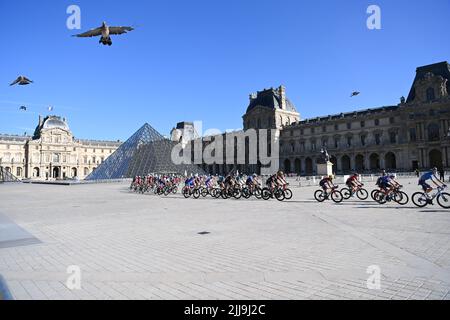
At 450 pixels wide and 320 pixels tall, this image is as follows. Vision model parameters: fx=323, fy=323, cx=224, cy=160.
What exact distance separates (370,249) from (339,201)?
342 inches

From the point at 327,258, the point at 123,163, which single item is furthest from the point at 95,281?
the point at 123,163

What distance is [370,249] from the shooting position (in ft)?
18.6

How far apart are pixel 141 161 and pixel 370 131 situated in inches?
1733

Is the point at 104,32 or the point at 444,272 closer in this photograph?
the point at 444,272

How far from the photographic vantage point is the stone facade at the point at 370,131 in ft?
176

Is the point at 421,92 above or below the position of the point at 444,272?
above

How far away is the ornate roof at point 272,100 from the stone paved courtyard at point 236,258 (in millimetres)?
68662

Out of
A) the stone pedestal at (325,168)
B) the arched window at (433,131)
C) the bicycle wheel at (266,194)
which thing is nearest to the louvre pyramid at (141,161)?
the stone pedestal at (325,168)

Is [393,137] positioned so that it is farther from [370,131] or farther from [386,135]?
[370,131]

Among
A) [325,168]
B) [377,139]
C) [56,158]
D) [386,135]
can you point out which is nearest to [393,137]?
[386,135]

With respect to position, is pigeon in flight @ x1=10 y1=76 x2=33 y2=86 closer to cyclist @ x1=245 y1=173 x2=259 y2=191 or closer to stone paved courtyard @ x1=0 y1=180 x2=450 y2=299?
stone paved courtyard @ x1=0 y1=180 x2=450 y2=299

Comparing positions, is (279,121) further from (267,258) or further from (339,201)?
(267,258)

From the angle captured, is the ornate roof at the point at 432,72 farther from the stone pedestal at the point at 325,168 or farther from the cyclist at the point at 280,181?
the cyclist at the point at 280,181
